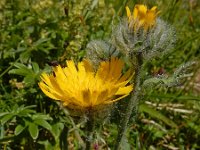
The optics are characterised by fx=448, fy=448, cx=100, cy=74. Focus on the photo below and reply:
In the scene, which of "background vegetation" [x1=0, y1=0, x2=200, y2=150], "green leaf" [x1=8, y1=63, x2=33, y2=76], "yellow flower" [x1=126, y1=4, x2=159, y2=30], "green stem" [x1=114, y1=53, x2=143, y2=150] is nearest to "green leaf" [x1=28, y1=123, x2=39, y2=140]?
"background vegetation" [x1=0, y1=0, x2=200, y2=150]

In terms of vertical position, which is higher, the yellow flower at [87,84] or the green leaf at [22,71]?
the green leaf at [22,71]

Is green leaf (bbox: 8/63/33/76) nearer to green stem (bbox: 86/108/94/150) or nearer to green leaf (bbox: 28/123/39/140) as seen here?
green leaf (bbox: 28/123/39/140)

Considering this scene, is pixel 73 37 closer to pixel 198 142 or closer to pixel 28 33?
pixel 28 33

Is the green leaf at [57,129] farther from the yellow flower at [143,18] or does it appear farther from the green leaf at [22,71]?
the yellow flower at [143,18]

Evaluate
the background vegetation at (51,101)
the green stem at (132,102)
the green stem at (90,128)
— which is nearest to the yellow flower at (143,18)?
the green stem at (132,102)

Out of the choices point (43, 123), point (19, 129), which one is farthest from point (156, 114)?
point (19, 129)

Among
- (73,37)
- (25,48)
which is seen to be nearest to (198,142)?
(73,37)
